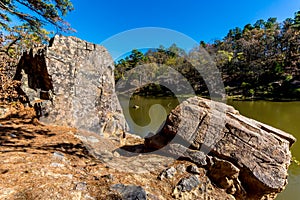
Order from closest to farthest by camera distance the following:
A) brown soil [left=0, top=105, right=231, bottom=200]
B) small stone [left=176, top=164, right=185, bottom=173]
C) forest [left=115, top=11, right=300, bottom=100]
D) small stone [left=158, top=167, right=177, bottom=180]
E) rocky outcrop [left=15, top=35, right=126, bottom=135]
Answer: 1. brown soil [left=0, top=105, right=231, bottom=200]
2. small stone [left=158, top=167, right=177, bottom=180]
3. small stone [left=176, top=164, right=185, bottom=173]
4. rocky outcrop [left=15, top=35, right=126, bottom=135]
5. forest [left=115, top=11, right=300, bottom=100]

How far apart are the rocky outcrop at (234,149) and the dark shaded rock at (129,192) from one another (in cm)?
119

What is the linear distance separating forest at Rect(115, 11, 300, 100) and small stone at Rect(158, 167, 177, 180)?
23041 millimetres

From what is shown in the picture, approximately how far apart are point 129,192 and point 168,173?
806 mm

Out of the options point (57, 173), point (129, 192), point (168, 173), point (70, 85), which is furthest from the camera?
point (70, 85)

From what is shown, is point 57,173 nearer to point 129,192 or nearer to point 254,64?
point 129,192

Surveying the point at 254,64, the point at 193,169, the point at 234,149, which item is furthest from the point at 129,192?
the point at 254,64

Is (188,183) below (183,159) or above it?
below

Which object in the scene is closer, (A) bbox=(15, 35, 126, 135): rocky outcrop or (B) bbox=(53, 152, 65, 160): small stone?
(B) bbox=(53, 152, 65, 160): small stone

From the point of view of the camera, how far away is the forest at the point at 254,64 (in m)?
23.2

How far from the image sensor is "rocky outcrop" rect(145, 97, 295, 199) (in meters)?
2.68

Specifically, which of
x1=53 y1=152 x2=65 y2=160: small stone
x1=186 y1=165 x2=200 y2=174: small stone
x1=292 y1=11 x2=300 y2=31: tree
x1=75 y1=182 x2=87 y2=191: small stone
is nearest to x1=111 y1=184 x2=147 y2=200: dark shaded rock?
x1=75 y1=182 x2=87 y2=191: small stone

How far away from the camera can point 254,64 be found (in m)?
27.1

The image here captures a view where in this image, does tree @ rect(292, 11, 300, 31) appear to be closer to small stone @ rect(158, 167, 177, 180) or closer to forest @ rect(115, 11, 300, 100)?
forest @ rect(115, 11, 300, 100)

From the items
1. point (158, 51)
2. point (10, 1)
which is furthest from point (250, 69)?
point (10, 1)
